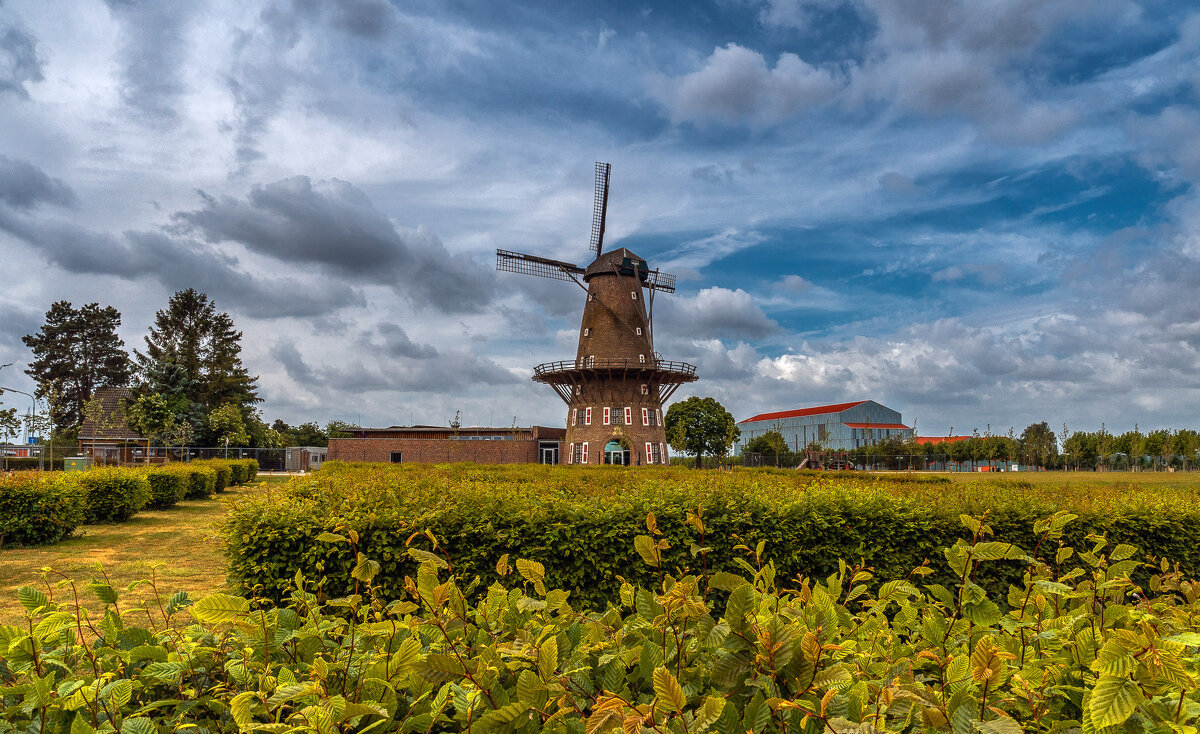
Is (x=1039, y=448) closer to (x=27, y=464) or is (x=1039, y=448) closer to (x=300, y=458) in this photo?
(x=300, y=458)

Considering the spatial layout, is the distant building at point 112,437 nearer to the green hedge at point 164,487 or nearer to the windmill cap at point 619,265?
the green hedge at point 164,487

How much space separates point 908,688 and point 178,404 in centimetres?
6747

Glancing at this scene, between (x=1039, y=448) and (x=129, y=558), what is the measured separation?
293 ft

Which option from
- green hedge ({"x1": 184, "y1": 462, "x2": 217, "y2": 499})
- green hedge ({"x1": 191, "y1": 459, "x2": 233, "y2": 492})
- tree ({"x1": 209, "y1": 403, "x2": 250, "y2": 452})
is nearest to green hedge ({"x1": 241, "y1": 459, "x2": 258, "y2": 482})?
green hedge ({"x1": 191, "y1": 459, "x2": 233, "y2": 492})

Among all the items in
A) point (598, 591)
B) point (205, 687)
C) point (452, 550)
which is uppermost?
point (205, 687)

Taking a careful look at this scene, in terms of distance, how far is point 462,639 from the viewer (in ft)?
6.23

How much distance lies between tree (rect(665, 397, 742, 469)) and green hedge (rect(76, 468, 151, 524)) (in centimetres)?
4921

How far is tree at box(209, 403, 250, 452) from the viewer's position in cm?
5547

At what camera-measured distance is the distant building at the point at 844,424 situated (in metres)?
102

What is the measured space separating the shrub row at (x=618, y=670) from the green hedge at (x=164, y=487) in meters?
24.0

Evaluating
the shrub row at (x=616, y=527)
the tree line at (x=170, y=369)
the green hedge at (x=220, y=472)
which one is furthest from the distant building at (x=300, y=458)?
the shrub row at (x=616, y=527)

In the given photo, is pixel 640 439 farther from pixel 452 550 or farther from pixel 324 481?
pixel 452 550

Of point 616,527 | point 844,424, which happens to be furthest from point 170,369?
point 844,424

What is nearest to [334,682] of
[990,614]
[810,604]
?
[810,604]
